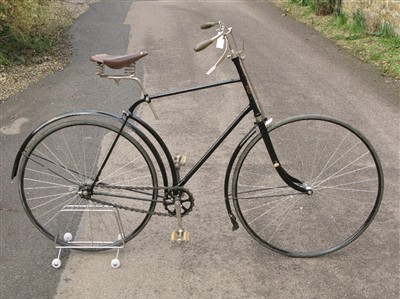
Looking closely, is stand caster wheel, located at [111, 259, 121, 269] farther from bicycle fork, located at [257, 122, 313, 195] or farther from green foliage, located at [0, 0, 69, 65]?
green foliage, located at [0, 0, 69, 65]

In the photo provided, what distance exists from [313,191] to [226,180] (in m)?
0.79

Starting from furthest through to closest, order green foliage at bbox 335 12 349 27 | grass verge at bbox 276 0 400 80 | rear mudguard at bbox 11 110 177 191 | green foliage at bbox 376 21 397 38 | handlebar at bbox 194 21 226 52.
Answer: green foliage at bbox 335 12 349 27, green foliage at bbox 376 21 397 38, grass verge at bbox 276 0 400 80, rear mudguard at bbox 11 110 177 191, handlebar at bbox 194 21 226 52

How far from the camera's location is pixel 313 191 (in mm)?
3664

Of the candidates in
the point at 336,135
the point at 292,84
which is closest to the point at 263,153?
the point at 336,135

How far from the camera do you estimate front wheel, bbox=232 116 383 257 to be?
351cm

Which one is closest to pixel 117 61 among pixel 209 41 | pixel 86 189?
pixel 209 41

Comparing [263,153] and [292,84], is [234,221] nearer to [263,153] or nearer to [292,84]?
[263,153]

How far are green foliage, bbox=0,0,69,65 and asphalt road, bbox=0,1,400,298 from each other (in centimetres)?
63

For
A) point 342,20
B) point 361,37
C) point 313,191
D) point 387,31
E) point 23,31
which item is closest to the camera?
point 313,191

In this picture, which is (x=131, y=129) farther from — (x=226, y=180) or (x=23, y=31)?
(x=23, y=31)

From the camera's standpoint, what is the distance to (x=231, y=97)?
6520mm

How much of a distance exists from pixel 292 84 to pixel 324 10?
468 centimetres

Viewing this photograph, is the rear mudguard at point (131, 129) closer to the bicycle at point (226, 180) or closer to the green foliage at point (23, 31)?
the bicycle at point (226, 180)

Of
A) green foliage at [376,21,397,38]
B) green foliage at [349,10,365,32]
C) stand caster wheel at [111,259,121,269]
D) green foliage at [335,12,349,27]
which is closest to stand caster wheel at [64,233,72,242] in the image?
stand caster wheel at [111,259,121,269]
